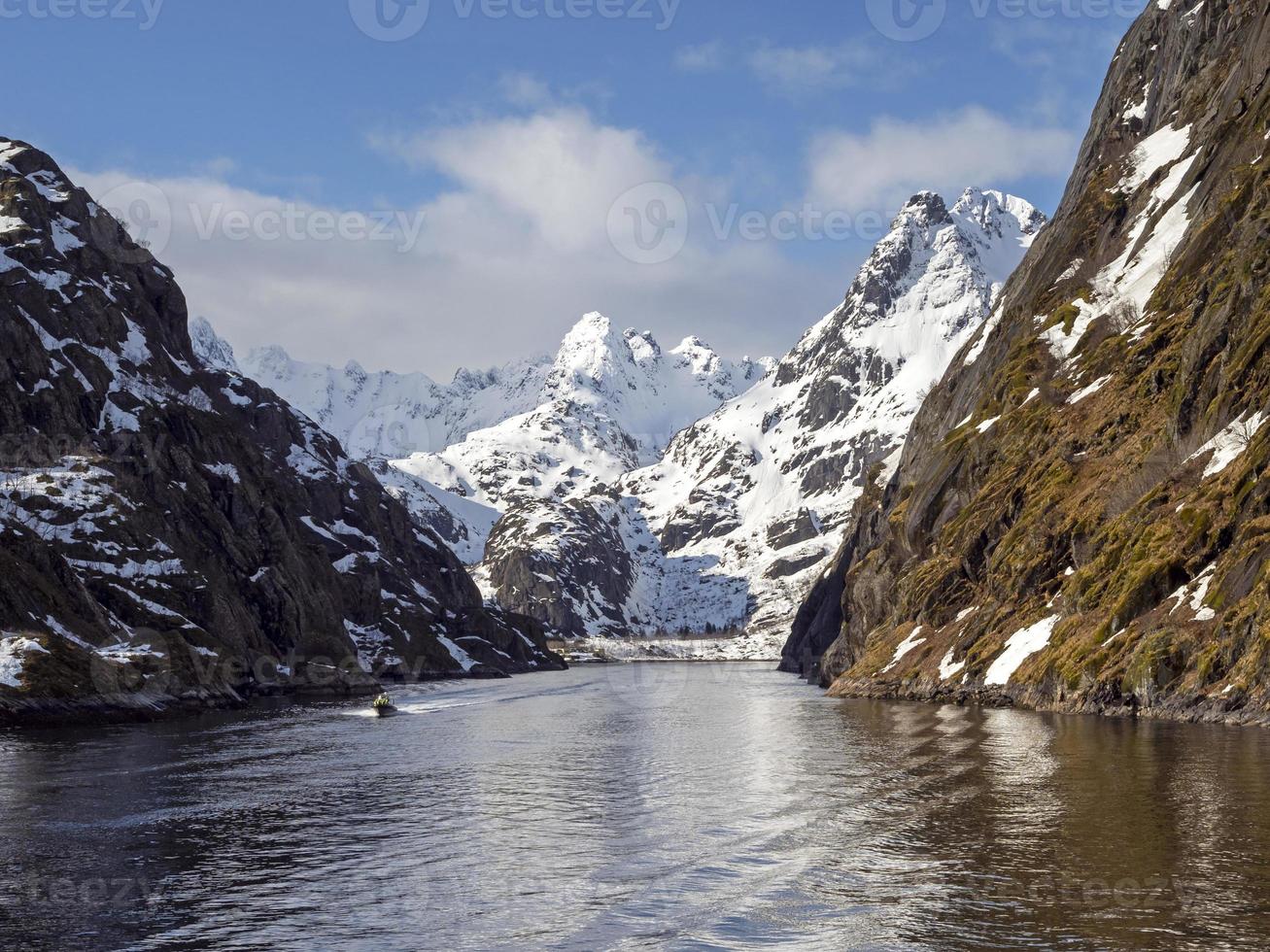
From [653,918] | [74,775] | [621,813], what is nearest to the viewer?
[653,918]

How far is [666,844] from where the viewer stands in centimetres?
4544

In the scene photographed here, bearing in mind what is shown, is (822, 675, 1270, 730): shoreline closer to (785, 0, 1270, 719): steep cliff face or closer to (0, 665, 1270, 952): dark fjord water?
(785, 0, 1270, 719): steep cliff face

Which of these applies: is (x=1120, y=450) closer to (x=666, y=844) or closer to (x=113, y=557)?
(x=666, y=844)

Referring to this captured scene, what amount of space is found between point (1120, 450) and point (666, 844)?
243ft

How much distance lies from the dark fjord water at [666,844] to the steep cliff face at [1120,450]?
977 centimetres

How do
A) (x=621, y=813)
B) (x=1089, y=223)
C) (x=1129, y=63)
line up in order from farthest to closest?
(x=1129, y=63), (x=1089, y=223), (x=621, y=813)

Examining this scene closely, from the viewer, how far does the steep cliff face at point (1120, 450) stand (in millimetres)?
78750

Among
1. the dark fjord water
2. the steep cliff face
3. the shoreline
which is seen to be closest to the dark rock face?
the dark fjord water

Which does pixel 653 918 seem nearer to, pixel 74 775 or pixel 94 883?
pixel 94 883

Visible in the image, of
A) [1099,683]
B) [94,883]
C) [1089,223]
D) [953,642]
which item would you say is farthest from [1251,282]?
[94,883]

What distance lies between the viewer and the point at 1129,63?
17225cm

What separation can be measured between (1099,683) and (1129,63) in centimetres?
12125

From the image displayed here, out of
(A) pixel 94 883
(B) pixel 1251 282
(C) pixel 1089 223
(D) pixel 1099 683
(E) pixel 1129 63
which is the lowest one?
(A) pixel 94 883

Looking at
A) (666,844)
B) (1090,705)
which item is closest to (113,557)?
(1090,705)
